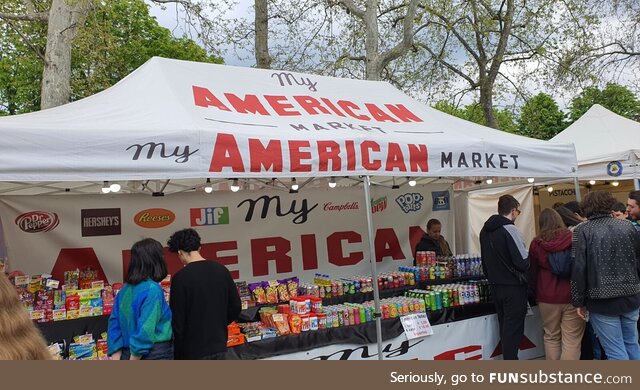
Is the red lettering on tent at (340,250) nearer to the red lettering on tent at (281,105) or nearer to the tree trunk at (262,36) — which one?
the red lettering on tent at (281,105)

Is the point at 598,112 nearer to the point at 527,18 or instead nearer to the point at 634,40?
the point at 634,40

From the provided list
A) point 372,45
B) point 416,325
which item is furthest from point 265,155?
point 372,45

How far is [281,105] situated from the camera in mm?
4746

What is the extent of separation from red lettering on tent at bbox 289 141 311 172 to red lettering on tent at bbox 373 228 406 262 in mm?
3341

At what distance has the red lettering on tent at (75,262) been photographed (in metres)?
5.00

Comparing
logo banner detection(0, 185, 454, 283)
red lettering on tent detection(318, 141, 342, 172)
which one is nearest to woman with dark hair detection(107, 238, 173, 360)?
red lettering on tent detection(318, 141, 342, 172)

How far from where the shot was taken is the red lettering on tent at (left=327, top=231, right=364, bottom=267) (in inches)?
257

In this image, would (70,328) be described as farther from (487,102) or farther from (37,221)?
(487,102)

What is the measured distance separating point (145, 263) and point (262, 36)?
8040 mm

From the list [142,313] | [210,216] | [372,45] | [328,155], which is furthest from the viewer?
[372,45]

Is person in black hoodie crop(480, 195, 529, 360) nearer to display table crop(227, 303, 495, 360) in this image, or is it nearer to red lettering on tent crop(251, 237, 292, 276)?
display table crop(227, 303, 495, 360)

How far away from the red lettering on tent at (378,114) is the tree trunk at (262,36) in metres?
5.03

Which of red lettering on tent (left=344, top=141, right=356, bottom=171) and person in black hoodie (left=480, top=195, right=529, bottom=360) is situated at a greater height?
red lettering on tent (left=344, top=141, right=356, bottom=171)
